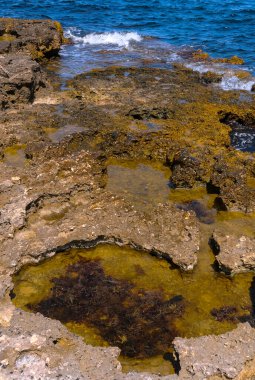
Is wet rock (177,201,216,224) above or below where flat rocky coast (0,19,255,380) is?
below

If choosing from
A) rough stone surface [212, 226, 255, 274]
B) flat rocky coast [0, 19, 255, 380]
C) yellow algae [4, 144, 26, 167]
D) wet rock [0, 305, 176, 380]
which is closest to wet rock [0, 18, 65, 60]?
flat rocky coast [0, 19, 255, 380]

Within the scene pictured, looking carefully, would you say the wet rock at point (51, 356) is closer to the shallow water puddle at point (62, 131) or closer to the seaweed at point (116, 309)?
the seaweed at point (116, 309)

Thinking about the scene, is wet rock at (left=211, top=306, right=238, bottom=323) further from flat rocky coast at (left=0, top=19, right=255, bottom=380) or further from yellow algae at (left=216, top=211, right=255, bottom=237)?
yellow algae at (left=216, top=211, right=255, bottom=237)

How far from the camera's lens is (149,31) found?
35750 mm

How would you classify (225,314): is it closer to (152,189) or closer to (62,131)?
(152,189)

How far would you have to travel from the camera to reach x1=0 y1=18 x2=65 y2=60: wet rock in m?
25.5

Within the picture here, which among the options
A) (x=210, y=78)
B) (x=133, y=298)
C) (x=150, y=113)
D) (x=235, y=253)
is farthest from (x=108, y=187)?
(x=210, y=78)

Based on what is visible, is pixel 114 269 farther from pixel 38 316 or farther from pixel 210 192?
Answer: pixel 210 192

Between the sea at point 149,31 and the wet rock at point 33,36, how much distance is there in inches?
42.8

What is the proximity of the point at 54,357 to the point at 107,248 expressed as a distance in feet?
13.4

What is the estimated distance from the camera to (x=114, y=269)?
11219 millimetres

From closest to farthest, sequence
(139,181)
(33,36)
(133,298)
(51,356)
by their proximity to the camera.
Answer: (51,356)
(133,298)
(139,181)
(33,36)

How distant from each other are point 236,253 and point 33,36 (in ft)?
67.4

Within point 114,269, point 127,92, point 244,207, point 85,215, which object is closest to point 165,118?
point 127,92
